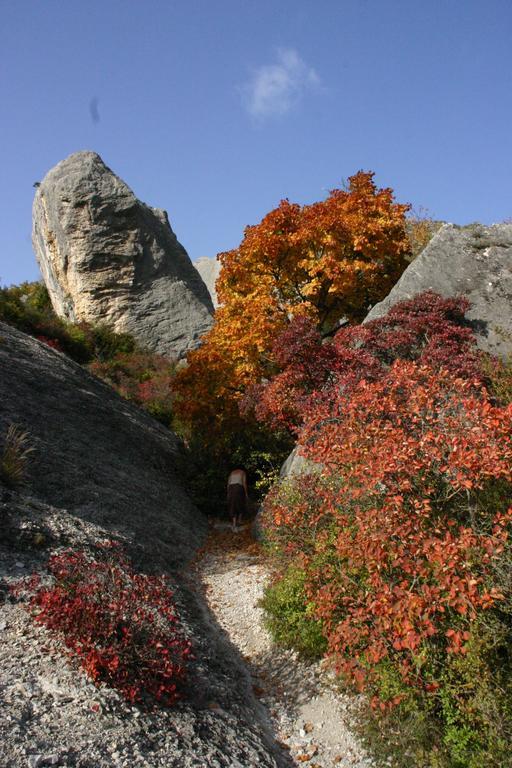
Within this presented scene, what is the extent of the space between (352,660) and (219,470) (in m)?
9.89

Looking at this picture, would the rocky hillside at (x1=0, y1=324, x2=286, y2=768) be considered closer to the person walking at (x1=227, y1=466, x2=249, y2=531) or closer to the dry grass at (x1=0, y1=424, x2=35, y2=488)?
the dry grass at (x1=0, y1=424, x2=35, y2=488)

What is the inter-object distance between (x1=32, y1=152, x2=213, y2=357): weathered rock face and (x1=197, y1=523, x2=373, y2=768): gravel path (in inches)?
824

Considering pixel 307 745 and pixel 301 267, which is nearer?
pixel 307 745

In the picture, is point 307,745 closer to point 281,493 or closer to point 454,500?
point 454,500

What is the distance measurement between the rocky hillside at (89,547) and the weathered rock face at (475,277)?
6.92 metres

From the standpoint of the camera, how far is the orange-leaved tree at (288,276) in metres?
15.4

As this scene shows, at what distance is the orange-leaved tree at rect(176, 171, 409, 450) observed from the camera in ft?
50.5

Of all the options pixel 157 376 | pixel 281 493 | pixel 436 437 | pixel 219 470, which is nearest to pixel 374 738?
pixel 436 437

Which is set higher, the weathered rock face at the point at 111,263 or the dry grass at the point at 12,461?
the weathered rock face at the point at 111,263

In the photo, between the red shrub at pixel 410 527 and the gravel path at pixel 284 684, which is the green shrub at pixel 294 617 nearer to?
the gravel path at pixel 284 684

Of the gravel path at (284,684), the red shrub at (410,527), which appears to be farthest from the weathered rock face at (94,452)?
the red shrub at (410,527)

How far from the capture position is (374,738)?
5.45 meters

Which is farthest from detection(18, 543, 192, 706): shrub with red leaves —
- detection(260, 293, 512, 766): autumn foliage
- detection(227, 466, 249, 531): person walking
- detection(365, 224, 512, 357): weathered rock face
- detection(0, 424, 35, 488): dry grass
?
detection(365, 224, 512, 357): weathered rock face

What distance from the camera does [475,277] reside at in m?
13.3
